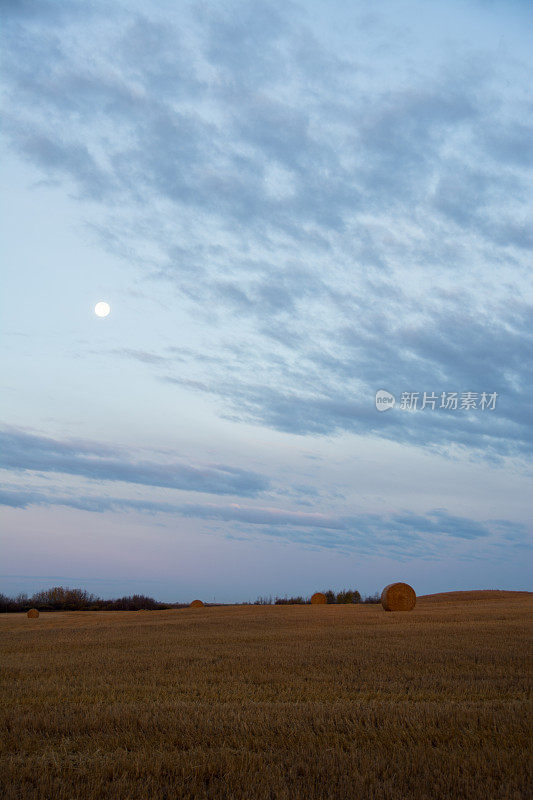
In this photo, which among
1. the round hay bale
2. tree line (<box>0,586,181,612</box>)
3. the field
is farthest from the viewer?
tree line (<box>0,586,181,612</box>)

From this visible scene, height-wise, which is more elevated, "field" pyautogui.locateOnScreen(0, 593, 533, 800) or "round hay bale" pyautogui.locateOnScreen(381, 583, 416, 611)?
"field" pyautogui.locateOnScreen(0, 593, 533, 800)

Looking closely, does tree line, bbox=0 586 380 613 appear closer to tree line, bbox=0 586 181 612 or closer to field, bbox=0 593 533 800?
tree line, bbox=0 586 181 612

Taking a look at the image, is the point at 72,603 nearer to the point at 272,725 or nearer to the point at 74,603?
the point at 74,603

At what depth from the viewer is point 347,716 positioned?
9188mm

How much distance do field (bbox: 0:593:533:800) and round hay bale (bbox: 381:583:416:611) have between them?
68.7 ft

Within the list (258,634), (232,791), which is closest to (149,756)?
(232,791)

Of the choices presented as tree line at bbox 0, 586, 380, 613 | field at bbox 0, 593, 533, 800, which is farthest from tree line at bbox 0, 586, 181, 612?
field at bbox 0, 593, 533, 800

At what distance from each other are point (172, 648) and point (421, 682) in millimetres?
9799

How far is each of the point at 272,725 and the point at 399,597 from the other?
31.5 meters

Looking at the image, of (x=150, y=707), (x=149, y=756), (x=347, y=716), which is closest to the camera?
(x=149, y=756)

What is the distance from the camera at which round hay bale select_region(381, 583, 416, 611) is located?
37.9 m

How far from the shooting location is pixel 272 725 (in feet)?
28.6

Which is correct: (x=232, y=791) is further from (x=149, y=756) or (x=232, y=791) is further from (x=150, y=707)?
(x=150, y=707)

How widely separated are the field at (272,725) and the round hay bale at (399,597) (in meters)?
20.9
